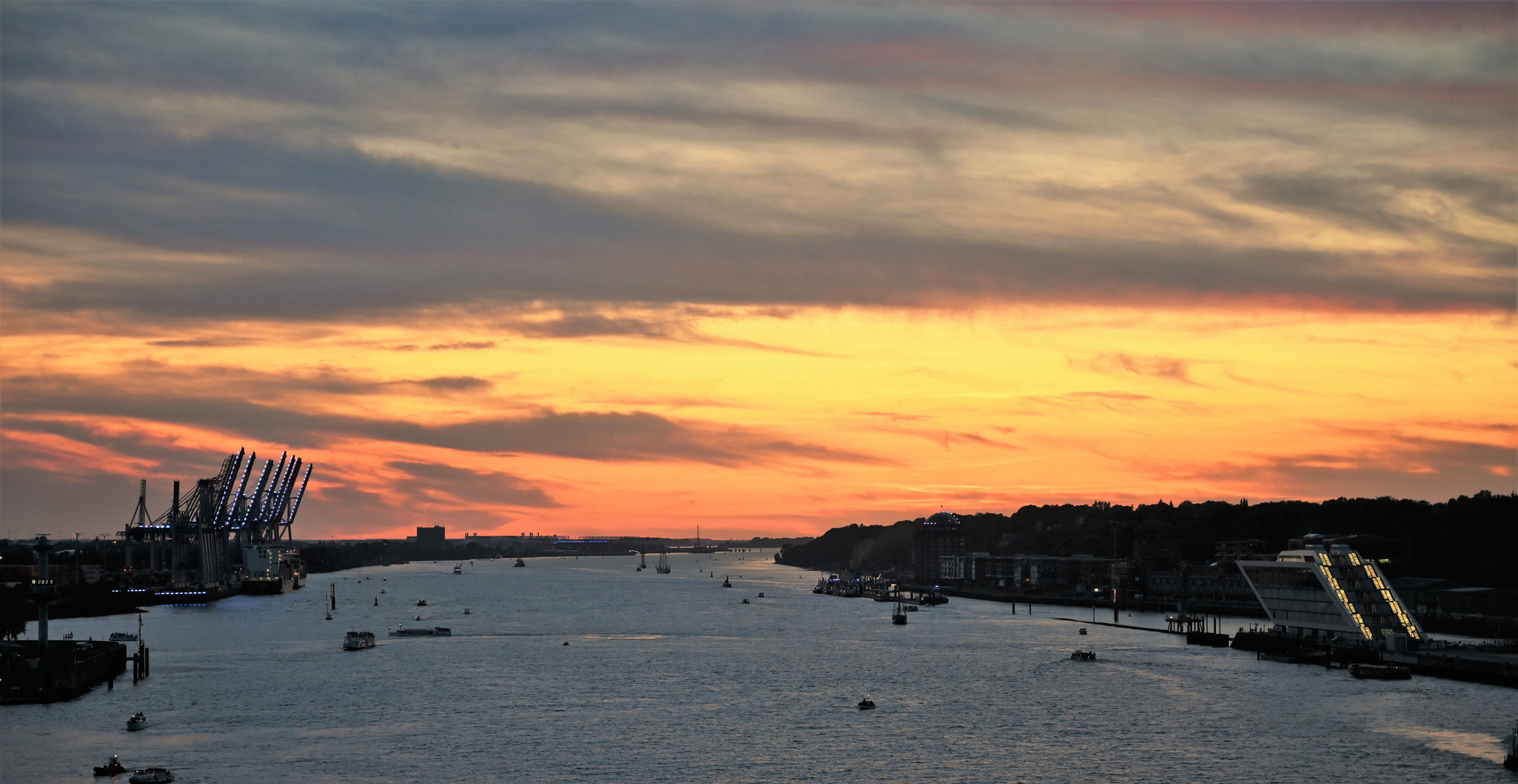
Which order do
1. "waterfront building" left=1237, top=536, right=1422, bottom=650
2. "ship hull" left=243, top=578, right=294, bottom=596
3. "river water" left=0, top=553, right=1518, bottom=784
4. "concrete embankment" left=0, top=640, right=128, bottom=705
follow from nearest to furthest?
1. "river water" left=0, top=553, right=1518, bottom=784
2. "concrete embankment" left=0, top=640, right=128, bottom=705
3. "waterfront building" left=1237, top=536, right=1422, bottom=650
4. "ship hull" left=243, top=578, right=294, bottom=596

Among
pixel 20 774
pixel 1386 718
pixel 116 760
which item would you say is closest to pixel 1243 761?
pixel 1386 718

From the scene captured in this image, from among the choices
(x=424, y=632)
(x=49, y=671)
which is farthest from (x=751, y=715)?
(x=424, y=632)

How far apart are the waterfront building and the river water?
5.62 metres

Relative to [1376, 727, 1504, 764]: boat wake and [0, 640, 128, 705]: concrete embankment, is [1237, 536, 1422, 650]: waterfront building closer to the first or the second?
[1376, 727, 1504, 764]: boat wake

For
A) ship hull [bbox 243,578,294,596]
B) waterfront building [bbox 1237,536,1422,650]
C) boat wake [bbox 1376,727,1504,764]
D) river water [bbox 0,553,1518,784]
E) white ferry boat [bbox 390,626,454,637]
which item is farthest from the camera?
ship hull [bbox 243,578,294,596]

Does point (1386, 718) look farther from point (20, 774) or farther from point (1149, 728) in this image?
point (20, 774)

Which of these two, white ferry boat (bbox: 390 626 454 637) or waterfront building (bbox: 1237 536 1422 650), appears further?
white ferry boat (bbox: 390 626 454 637)

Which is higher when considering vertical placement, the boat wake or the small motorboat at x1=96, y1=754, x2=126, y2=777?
the boat wake

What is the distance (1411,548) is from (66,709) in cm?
13841

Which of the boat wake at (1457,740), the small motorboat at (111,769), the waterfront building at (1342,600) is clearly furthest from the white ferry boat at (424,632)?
the boat wake at (1457,740)

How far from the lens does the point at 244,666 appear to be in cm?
8606

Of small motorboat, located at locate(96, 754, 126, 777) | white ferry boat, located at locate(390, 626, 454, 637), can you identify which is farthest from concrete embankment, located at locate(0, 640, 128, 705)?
white ferry boat, located at locate(390, 626, 454, 637)

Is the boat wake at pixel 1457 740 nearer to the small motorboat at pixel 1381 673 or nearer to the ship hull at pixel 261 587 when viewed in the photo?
the small motorboat at pixel 1381 673

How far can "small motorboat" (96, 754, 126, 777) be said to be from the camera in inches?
1918
